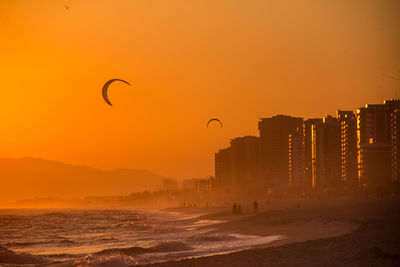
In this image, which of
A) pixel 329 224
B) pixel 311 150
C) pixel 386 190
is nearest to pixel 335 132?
pixel 311 150

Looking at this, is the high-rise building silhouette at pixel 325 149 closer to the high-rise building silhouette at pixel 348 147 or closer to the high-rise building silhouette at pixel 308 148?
the high-rise building silhouette at pixel 348 147

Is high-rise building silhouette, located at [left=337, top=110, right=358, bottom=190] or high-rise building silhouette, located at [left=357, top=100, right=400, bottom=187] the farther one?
high-rise building silhouette, located at [left=337, top=110, right=358, bottom=190]

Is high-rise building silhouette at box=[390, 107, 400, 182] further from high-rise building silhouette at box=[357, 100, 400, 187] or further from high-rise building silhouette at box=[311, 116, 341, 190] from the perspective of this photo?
high-rise building silhouette at box=[311, 116, 341, 190]

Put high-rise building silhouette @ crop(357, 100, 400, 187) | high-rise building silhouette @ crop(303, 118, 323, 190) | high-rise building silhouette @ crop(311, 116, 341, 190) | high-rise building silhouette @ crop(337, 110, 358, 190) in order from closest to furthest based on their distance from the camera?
high-rise building silhouette @ crop(357, 100, 400, 187) < high-rise building silhouette @ crop(337, 110, 358, 190) < high-rise building silhouette @ crop(311, 116, 341, 190) < high-rise building silhouette @ crop(303, 118, 323, 190)

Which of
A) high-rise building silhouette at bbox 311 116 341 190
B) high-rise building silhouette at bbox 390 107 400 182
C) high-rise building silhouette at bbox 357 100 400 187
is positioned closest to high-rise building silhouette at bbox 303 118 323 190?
high-rise building silhouette at bbox 311 116 341 190

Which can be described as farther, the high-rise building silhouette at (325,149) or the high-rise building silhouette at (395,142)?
the high-rise building silhouette at (325,149)

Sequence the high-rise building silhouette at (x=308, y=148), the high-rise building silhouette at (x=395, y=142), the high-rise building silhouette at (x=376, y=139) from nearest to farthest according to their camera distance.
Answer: the high-rise building silhouette at (x=395, y=142) → the high-rise building silhouette at (x=376, y=139) → the high-rise building silhouette at (x=308, y=148)

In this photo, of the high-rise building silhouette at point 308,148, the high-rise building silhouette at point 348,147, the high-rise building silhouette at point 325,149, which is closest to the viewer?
the high-rise building silhouette at point 348,147

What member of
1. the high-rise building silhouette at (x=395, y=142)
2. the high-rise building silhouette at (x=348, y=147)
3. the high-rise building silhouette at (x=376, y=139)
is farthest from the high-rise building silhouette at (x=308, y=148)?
the high-rise building silhouette at (x=395, y=142)

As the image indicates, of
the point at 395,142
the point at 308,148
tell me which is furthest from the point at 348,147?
the point at 308,148

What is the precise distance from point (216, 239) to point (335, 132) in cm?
14019

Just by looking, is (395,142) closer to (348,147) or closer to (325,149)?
(348,147)

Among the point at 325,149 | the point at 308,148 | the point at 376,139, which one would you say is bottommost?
the point at 325,149

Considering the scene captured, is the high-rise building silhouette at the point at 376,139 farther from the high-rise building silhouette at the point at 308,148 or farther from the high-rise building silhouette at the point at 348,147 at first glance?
the high-rise building silhouette at the point at 308,148
